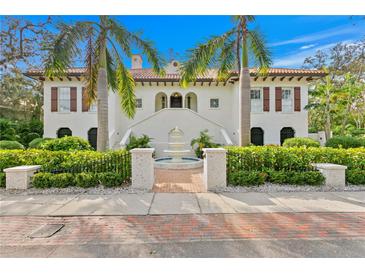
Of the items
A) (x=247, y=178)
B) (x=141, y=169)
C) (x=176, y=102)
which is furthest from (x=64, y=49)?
(x=176, y=102)

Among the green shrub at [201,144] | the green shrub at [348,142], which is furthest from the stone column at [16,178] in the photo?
the green shrub at [348,142]

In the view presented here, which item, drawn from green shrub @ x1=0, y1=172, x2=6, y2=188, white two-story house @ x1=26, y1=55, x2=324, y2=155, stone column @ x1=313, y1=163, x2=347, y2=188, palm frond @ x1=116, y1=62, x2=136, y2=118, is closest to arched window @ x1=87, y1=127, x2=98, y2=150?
white two-story house @ x1=26, y1=55, x2=324, y2=155

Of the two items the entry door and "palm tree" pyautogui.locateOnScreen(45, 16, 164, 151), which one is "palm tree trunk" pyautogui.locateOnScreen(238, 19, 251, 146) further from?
the entry door

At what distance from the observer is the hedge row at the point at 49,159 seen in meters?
6.57

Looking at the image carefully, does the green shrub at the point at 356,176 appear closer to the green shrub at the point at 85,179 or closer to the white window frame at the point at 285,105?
the green shrub at the point at 85,179

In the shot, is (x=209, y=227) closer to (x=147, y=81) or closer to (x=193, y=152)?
(x=193, y=152)

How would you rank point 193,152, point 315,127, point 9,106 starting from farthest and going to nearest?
point 315,127 → point 9,106 → point 193,152

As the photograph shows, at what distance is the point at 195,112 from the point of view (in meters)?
15.3

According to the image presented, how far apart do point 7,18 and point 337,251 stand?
2006 centimetres

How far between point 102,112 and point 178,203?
5305 millimetres

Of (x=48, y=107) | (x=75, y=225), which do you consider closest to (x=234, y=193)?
(x=75, y=225)

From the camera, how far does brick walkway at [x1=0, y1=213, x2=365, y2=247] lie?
135 inches

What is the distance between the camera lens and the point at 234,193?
234 inches

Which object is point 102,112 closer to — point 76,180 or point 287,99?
point 76,180
